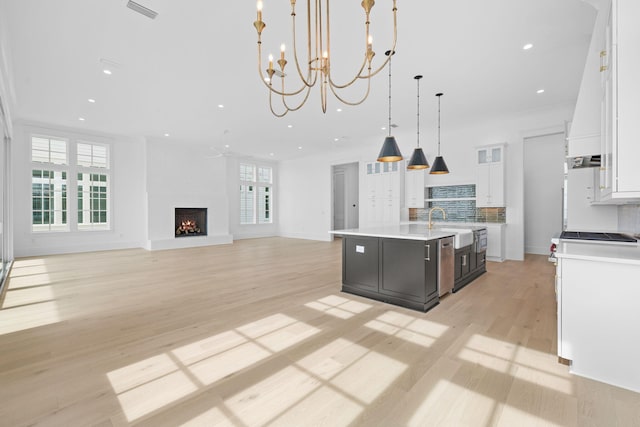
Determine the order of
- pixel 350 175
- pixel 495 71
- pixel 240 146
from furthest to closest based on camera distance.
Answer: pixel 350 175 < pixel 240 146 < pixel 495 71

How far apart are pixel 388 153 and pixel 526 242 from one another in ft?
20.0

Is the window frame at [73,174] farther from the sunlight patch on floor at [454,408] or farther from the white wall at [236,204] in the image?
the sunlight patch on floor at [454,408]

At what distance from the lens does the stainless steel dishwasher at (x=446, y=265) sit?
363 centimetres

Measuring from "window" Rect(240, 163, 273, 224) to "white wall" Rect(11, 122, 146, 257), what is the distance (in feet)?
11.7

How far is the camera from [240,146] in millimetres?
9562

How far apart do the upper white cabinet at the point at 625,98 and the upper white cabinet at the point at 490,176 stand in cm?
513

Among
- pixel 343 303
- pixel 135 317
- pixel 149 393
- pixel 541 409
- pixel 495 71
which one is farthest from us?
pixel 495 71

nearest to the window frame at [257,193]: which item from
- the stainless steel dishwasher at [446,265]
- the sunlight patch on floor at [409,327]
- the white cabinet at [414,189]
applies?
the white cabinet at [414,189]

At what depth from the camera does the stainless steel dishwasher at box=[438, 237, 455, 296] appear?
11.9 ft

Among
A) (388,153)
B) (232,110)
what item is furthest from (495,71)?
(232,110)

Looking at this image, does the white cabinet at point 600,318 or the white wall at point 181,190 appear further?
the white wall at point 181,190

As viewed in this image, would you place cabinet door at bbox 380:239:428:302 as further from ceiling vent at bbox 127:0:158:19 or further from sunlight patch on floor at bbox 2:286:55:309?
sunlight patch on floor at bbox 2:286:55:309

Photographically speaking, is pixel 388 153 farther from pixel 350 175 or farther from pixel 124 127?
pixel 350 175

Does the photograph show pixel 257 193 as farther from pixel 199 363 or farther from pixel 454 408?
pixel 454 408
